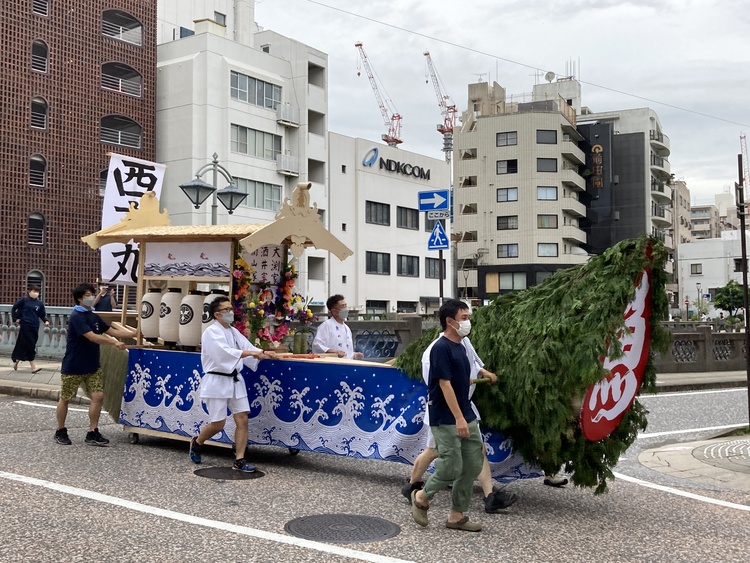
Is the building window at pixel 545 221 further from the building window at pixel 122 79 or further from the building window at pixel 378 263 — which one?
the building window at pixel 122 79

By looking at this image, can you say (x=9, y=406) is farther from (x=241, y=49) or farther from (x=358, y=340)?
(x=241, y=49)

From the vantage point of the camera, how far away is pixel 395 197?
6119 cm

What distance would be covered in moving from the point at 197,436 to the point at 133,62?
40802 millimetres

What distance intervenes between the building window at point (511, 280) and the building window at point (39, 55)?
142 ft

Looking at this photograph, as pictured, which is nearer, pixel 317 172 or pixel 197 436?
pixel 197 436

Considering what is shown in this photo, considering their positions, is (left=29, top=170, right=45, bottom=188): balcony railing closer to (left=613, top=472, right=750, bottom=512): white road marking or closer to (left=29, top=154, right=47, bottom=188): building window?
(left=29, top=154, right=47, bottom=188): building window

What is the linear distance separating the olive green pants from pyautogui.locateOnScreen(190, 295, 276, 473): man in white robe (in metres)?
2.69

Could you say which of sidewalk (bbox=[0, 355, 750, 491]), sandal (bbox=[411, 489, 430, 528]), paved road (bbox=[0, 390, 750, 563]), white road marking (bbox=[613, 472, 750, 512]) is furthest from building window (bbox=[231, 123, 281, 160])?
sandal (bbox=[411, 489, 430, 528])

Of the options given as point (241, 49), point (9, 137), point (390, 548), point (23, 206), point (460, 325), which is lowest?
point (390, 548)

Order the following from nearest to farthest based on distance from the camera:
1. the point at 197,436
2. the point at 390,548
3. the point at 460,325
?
1. the point at 390,548
2. the point at 460,325
3. the point at 197,436

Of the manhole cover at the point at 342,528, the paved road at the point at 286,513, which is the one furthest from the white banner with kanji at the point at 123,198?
the manhole cover at the point at 342,528

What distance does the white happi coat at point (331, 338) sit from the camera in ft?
33.3

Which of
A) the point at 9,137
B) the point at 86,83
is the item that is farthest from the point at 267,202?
the point at 9,137

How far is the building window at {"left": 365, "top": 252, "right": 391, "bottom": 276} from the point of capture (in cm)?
5856
